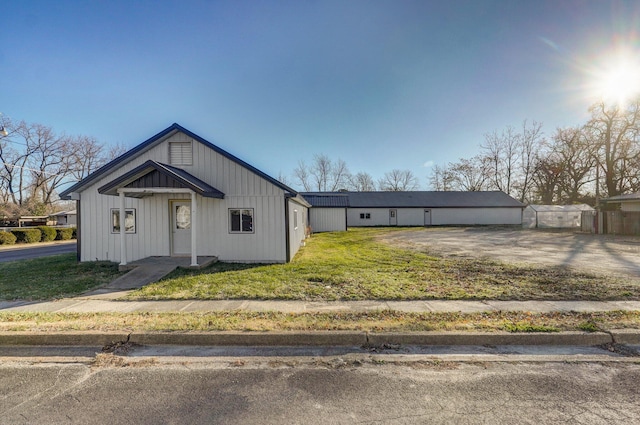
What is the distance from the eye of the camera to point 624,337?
4.16 meters

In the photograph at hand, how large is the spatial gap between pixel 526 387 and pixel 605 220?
27.7m

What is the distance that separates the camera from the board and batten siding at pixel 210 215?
34.7 ft

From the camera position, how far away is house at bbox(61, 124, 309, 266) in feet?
34.7

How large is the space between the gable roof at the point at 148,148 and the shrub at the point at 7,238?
16495 mm

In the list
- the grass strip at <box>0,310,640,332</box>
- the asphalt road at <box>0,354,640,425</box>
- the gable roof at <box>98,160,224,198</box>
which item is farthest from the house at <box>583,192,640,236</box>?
the gable roof at <box>98,160,224,198</box>

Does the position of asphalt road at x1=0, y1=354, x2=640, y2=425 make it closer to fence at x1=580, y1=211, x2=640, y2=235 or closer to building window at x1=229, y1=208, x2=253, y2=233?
building window at x1=229, y1=208, x2=253, y2=233

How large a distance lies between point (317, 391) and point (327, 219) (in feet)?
79.1

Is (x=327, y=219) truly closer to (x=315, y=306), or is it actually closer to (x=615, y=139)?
(x=315, y=306)

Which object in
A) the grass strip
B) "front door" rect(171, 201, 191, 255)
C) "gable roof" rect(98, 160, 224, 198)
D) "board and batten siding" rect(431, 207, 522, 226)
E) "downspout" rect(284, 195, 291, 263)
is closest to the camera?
the grass strip

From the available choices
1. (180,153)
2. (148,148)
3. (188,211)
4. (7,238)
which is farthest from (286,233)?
(7,238)

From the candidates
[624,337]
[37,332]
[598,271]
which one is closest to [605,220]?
[598,271]

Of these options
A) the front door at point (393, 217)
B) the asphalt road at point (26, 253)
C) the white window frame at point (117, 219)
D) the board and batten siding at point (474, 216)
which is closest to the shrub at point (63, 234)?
the asphalt road at point (26, 253)

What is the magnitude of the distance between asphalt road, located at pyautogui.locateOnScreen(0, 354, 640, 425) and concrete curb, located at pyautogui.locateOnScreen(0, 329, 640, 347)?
400 millimetres

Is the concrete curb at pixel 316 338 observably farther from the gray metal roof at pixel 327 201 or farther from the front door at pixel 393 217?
the front door at pixel 393 217
